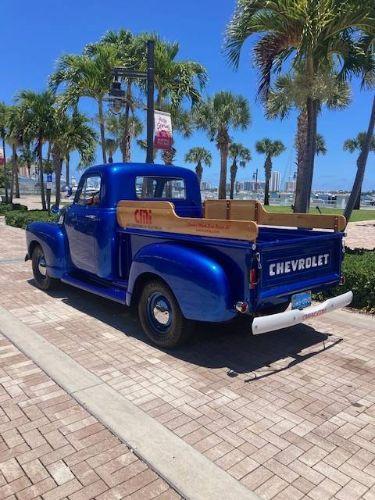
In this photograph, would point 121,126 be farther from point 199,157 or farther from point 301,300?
point 301,300

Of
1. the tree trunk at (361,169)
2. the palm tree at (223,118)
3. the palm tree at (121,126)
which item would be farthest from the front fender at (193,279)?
the palm tree at (223,118)

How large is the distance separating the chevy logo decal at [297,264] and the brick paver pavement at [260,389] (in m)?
0.95

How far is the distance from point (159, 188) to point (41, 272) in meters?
2.75

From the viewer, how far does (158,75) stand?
1380cm

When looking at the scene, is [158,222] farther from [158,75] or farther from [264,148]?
[264,148]

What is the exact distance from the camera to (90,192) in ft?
20.4

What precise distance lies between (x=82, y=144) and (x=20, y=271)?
13.2 metres

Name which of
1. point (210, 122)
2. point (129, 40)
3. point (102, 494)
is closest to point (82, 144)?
point (129, 40)

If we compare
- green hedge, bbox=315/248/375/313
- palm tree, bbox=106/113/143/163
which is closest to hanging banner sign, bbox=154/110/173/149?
green hedge, bbox=315/248/375/313

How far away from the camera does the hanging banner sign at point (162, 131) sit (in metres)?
9.92

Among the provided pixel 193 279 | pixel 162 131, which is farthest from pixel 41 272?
pixel 162 131

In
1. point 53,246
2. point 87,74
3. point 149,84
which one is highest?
point 87,74

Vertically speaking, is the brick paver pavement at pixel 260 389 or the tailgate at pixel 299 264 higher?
the tailgate at pixel 299 264

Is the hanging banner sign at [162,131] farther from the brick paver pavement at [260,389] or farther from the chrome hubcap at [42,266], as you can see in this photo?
the brick paver pavement at [260,389]
